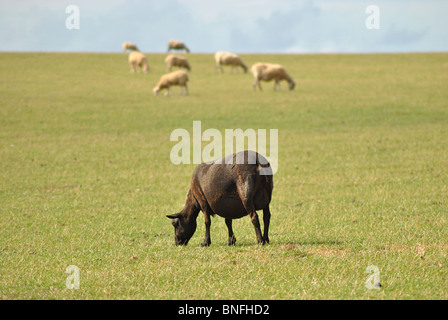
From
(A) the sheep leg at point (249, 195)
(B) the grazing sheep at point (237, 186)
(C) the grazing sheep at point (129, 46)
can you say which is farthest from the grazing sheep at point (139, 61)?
(A) the sheep leg at point (249, 195)

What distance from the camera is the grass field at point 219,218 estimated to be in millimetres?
9031

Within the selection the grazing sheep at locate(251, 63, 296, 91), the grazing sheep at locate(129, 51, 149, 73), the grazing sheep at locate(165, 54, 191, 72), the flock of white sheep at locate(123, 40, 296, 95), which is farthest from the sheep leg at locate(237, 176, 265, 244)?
the grazing sheep at locate(129, 51, 149, 73)

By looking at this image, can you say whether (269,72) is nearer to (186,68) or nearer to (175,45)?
(186,68)

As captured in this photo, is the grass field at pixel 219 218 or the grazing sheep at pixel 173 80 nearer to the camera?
the grass field at pixel 219 218

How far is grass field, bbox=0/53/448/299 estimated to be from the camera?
903 cm

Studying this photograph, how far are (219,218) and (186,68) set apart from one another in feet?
130

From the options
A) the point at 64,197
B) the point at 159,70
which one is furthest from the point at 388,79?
the point at 64,197

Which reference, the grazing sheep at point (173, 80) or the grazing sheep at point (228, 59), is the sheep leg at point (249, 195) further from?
the grazing sheep at point (228, 59)

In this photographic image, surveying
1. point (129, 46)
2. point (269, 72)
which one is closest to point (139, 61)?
point (269, 72)

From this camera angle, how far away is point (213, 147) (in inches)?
1099

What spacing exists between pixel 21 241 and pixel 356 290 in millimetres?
7892

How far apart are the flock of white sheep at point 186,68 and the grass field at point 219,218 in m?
1.06

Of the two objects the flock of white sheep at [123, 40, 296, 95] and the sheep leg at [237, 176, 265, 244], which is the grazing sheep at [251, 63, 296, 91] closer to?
the flock of white sheep at [123, 40, 296, 95]

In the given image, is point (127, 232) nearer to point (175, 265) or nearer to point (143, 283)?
point (175, 265)
